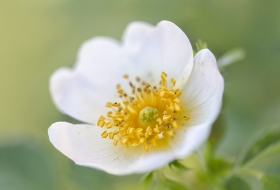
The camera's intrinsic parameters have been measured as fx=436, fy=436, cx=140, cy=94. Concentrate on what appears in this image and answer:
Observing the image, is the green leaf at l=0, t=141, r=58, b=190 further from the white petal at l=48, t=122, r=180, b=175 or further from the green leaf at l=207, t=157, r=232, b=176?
the green leaf at l=207, t=157, r=232, b=176

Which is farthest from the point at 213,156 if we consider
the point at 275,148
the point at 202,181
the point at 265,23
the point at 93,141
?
the point at 265,23

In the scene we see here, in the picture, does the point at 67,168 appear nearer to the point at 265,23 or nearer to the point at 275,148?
the point at 275,148

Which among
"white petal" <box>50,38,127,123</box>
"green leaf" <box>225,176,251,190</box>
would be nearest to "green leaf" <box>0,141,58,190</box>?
"white petal" <box>50,38,127,123</box>

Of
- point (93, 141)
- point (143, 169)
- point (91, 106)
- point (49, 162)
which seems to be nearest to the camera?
point (143, 169)

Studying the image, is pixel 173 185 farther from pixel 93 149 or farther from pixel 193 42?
pixel 193 42

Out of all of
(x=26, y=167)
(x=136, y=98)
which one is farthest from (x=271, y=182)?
(x=26, y=167)

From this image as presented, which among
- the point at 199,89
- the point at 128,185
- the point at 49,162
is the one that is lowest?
the point at 128,185

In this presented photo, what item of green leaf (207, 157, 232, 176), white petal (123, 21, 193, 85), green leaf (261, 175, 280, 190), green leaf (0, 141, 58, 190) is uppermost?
white petal (123, 21, 193, 85)
